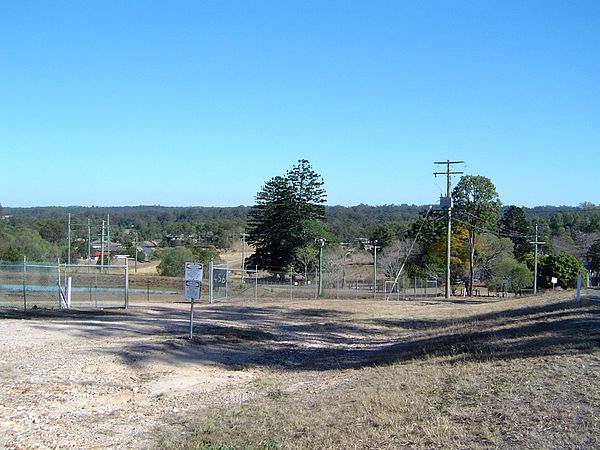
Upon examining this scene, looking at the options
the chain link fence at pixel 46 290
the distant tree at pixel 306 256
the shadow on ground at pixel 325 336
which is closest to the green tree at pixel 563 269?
the distant tree at pixel 306 256

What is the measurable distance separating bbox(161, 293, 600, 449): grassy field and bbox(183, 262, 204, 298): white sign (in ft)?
9.09

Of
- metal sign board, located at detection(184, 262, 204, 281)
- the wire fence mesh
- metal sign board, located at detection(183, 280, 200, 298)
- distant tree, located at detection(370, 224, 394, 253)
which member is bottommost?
the wire fence mesh

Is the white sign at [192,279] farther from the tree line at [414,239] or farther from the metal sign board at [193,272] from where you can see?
the tree line at [414,239]

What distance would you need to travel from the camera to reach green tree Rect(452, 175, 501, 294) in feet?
200

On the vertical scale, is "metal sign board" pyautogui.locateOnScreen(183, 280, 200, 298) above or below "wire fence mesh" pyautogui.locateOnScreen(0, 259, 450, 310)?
above

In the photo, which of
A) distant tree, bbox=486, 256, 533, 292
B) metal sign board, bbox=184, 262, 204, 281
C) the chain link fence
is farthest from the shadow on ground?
distant tree, bbox=486, 256, 533, 292

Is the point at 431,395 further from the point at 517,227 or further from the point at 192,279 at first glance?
the point at 517,227

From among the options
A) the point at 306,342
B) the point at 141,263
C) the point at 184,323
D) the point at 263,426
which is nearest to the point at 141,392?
the point at 263,426

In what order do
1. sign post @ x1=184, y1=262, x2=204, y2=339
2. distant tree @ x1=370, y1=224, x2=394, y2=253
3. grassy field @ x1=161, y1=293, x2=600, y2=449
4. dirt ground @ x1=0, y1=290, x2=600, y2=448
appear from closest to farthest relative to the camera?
grassy field @ x1=161, y1=293, x2=600, y2=449 → dirt ground @ x1=0, y1=290, x2=600, y2=448 → sign post @ x1=184, y1=262, x2=204, y2=339 → distant tree @ x1=370, y1=224, x2=394, y2=253

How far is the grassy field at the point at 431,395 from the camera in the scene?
25.9 feet

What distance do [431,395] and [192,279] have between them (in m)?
10.3

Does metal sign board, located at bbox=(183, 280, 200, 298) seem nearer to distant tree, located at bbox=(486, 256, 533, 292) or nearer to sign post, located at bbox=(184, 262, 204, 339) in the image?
sign post, located at bbox=(184, 262, 204, 339)

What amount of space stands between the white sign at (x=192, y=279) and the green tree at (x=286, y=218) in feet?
157

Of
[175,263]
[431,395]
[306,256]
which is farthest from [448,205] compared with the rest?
[431,395]
